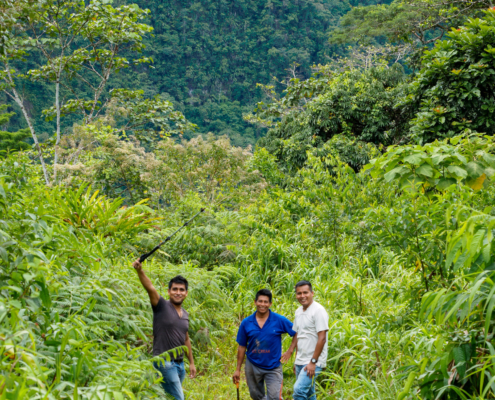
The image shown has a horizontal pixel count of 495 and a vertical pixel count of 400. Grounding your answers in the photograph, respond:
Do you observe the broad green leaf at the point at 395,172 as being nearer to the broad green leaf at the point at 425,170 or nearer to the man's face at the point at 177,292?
the broad green leaf at the point at 425,170

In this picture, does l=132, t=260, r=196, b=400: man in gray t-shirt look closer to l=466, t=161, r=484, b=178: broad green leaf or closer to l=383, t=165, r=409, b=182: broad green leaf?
l=383, t=165, r=409, b=182: broad green leaf

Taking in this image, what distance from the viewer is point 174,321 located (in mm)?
3701

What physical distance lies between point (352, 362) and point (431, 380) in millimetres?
2254

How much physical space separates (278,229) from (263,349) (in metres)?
4.35

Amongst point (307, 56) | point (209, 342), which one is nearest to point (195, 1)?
point (307, 56)

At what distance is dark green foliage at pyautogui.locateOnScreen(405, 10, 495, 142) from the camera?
25.4 feet

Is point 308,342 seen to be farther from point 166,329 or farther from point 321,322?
point 166,329

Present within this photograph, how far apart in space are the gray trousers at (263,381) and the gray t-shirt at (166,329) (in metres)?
0.64

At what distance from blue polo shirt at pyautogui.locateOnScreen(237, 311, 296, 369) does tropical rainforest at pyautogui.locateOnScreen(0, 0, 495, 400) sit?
69 cm

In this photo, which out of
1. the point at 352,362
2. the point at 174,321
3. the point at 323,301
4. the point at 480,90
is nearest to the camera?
the point at 174,321

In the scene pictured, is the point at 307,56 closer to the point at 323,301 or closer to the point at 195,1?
the point at 195,1

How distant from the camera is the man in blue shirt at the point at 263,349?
3.86 metres

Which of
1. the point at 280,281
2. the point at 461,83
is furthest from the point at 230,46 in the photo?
the point at 280,281

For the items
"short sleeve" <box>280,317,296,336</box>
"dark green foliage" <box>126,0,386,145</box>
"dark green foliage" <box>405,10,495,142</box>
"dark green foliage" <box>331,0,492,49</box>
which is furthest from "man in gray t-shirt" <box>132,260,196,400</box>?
"dark green foliage" <box>126,0,386,145</box>
